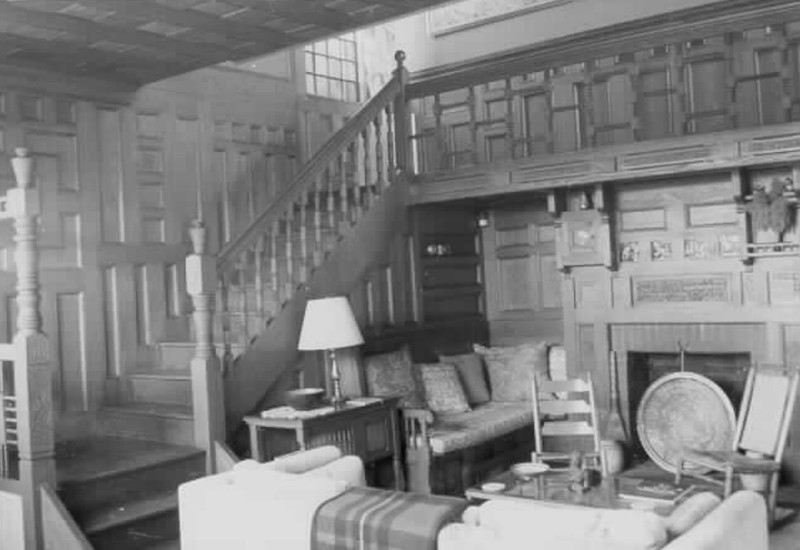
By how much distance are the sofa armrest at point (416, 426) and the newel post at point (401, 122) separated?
2121 mm

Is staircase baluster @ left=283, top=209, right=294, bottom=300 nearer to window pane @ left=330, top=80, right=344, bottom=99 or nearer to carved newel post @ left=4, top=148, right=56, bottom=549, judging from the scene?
carved newel post @ left=4, top=148, right=56, bottom=549

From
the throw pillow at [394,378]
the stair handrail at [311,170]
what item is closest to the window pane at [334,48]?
the stair handrail at [311,170]

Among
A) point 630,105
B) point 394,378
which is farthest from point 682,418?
point 630,105

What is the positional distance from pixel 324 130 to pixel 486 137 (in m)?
1.50

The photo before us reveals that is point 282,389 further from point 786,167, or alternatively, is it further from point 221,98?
point 786,167

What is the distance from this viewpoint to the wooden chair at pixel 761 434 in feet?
17.4

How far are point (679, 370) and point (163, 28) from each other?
183 inches

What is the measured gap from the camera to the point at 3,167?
5.62m

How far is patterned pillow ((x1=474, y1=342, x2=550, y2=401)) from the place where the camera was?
718 centimetres

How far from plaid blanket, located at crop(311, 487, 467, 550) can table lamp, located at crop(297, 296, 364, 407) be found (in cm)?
223

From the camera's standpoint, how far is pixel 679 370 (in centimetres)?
702

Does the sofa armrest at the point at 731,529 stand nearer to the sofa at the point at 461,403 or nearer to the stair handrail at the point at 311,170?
the sofa at the point at 461,403

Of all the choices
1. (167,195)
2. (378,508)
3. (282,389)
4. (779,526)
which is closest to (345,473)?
(378,508)

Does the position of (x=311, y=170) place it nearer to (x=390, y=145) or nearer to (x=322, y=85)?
(x=390, y=145)
